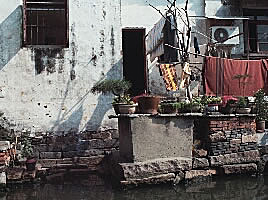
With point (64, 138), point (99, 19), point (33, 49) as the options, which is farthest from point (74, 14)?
point (64, 138)

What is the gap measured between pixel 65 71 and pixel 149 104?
2545mm

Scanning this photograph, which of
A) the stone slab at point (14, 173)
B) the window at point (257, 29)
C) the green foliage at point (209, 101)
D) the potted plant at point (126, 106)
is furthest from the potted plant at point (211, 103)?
the stone slab at point (14, 173)

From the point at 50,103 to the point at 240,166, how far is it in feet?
15.4

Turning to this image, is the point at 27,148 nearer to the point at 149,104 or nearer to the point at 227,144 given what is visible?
the point at 149,104

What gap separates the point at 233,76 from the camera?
974 cm

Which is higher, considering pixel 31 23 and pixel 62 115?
pixel 31 23

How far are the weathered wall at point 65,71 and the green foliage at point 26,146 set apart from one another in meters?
0.23

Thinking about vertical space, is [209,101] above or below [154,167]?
above

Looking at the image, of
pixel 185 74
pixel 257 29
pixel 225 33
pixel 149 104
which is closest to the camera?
pixel 149 104

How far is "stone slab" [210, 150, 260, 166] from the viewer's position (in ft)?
26.0

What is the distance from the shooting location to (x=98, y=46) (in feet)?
30.0

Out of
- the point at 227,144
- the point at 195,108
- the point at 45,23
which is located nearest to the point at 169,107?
the point at 195,108

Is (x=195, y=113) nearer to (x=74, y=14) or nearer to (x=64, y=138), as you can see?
(x=64, y=138)

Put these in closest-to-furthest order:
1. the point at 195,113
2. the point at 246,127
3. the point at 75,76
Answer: the point at 195,113, the point at 246,127, the point at 75,76
